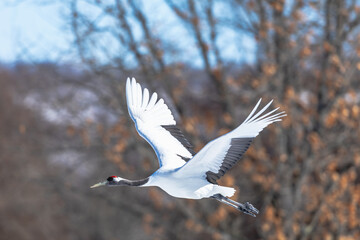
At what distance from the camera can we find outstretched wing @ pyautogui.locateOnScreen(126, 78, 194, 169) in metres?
3.82

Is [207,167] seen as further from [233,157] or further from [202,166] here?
[233,157]

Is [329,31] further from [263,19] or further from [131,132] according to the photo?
[131,132]

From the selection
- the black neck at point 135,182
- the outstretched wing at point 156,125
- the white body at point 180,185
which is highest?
the outstretched wing at point 156,125

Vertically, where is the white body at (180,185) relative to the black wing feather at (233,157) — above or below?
below

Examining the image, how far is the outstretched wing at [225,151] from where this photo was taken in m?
2.90

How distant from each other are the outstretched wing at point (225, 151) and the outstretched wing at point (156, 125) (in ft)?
1.93

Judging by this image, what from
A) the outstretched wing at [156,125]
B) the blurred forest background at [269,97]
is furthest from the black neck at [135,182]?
the blurred forest background at [269,97]

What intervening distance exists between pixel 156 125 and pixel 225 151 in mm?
1158

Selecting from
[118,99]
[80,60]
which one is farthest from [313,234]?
[80,60]

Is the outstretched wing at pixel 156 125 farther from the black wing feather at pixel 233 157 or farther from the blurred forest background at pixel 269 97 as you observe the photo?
the blurred forest background at pixel 269 97

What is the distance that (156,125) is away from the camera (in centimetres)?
420

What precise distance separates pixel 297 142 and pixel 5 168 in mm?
16951

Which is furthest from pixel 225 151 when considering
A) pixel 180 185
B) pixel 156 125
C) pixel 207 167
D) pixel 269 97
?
pixel 269 97

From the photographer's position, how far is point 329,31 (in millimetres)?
10109
